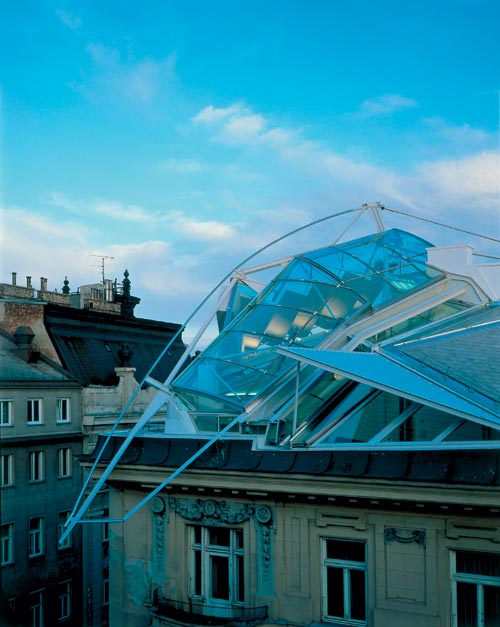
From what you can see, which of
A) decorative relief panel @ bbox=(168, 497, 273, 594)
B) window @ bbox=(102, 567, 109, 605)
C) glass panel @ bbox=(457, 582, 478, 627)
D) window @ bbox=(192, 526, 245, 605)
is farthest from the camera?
window @ bbox=(102, 567, 109, 605)

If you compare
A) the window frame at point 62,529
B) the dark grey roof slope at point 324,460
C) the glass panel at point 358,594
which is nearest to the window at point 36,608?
the window frame at point 62,529

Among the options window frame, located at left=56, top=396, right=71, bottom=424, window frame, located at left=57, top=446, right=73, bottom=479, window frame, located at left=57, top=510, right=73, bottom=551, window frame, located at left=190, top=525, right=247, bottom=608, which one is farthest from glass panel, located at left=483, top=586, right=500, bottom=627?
window frame, located at left=56, top=396, right=71, bottom=424

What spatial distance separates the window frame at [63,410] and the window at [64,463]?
1.61 metres

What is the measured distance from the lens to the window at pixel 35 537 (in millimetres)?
38688

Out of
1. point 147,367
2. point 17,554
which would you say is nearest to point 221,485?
point 17,554

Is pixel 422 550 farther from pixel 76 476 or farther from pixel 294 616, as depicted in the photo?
pixel 76 476

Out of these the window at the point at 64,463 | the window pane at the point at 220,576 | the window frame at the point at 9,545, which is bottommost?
the window frame at the point at 9,545

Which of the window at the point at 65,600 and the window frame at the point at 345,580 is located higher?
the window frame at the point at 345,580

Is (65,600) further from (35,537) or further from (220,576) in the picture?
(220,576)

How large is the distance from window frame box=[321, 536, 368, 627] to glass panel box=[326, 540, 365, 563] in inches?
1.9

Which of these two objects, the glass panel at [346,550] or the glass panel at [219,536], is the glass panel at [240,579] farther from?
the glass panel at [346,550]

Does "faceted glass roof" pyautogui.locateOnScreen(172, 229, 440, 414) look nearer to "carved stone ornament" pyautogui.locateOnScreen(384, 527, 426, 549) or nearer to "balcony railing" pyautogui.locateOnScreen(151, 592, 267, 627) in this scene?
"balcony railing" pyautogui.locateOnScreen(151, 592, 267, 627)

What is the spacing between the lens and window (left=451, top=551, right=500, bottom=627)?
59.6 feet

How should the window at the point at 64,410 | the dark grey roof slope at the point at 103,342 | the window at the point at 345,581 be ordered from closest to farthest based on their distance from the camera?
1. the window at the point at 345,581
2. the window at the point at 64,410
3. the dark grey roof slope at the point at 103,342
